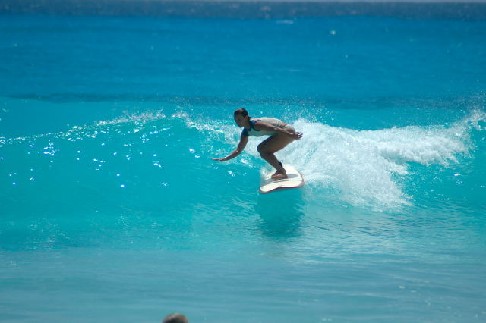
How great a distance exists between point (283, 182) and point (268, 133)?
0.58 m

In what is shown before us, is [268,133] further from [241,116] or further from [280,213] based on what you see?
[280,213]

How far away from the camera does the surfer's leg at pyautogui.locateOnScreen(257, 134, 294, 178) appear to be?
7516 millimetres

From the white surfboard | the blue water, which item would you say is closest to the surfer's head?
the white surfboard

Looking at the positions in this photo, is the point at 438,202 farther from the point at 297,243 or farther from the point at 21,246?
the point at 21,246

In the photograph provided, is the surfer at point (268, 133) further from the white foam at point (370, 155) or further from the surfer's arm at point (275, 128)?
the white foam at point (370, 155)

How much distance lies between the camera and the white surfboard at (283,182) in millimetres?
7582

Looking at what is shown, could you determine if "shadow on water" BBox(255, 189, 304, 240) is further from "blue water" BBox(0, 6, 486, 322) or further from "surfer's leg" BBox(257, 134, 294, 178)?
"surfer's leg" BBox(257, 134, 294, 178)

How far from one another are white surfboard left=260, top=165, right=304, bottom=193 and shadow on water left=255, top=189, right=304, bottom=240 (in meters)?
0.17

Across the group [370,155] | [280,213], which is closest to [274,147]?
[280,213]

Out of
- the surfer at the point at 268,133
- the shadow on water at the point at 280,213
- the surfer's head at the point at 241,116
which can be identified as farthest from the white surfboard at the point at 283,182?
the surfer's head at the point at 241,116

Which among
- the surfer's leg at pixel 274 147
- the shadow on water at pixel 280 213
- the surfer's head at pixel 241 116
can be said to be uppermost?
the surfer's head at pixel 241 116

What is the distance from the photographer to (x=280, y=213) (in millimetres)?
7625

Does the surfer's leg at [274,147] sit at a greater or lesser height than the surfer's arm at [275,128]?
lesser

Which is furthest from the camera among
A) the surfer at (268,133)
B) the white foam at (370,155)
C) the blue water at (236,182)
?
the white foam at (370,155)
